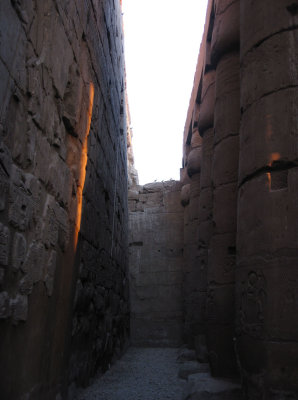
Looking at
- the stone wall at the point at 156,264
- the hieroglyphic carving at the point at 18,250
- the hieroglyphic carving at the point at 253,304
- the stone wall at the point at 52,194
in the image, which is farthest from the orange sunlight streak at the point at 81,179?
the stone wall at the point at 156,264

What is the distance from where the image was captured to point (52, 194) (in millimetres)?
2832

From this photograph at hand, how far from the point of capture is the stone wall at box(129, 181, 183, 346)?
34.4ft

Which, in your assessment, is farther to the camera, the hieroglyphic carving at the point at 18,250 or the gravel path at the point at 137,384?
the gravel path at the point at 137,384

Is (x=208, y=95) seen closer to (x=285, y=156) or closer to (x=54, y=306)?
(x=285, y=156)

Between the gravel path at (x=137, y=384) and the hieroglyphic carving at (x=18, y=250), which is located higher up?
the hieroglyphic carving at (x=18, y=250)

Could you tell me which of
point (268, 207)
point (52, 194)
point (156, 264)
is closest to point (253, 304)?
point (268, 207)

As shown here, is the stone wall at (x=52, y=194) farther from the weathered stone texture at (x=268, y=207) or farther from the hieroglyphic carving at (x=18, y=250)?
the weathered stone texture at (x=268, y=207)

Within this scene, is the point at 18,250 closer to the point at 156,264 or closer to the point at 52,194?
→ the point at 52,194

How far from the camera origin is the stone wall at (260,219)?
2.67m

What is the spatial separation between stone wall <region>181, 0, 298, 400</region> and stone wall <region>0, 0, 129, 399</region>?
153cm

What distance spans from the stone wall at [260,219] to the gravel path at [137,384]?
720 mm

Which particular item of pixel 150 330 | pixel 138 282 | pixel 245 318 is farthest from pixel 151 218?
pixel 245 318

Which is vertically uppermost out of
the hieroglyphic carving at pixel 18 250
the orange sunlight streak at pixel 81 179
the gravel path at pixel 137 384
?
the orange sunlight streak at pixel 81 179

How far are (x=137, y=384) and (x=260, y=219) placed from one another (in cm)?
291
